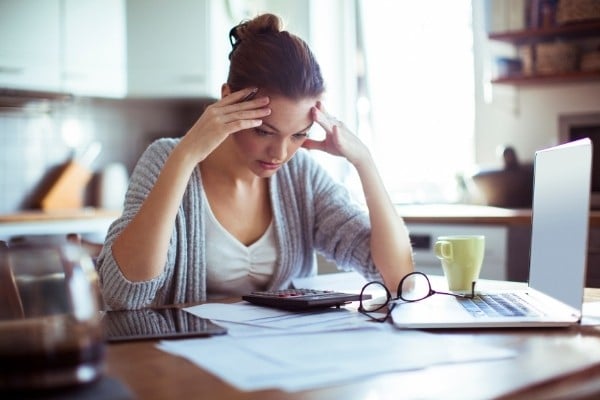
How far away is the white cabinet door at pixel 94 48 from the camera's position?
3.67 metres

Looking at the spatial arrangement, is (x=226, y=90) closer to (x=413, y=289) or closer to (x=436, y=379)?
(x=413, y=289)

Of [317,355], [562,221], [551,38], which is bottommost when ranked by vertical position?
[317,355]

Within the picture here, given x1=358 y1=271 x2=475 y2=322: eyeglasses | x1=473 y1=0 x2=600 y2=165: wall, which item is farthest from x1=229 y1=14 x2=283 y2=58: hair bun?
x1=473 y1=0 x2=600 y2=165: wall

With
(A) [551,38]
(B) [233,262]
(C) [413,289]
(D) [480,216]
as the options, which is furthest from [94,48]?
(C) [413,289]

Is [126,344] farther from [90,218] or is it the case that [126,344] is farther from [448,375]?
[90,218]

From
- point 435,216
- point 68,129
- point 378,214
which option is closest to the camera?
point 378,214

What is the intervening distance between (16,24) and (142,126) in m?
0.88

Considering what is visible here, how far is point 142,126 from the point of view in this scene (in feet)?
13.6

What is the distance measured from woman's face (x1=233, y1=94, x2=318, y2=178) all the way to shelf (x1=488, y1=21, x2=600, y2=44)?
205cm

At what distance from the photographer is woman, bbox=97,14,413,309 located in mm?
1429

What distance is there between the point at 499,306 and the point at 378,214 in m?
0.50

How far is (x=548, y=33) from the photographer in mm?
3289

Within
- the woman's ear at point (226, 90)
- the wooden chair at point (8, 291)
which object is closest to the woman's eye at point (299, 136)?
the woman's ear at point (226, 90)

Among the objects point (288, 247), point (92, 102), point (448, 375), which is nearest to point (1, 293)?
point (448, 375)
